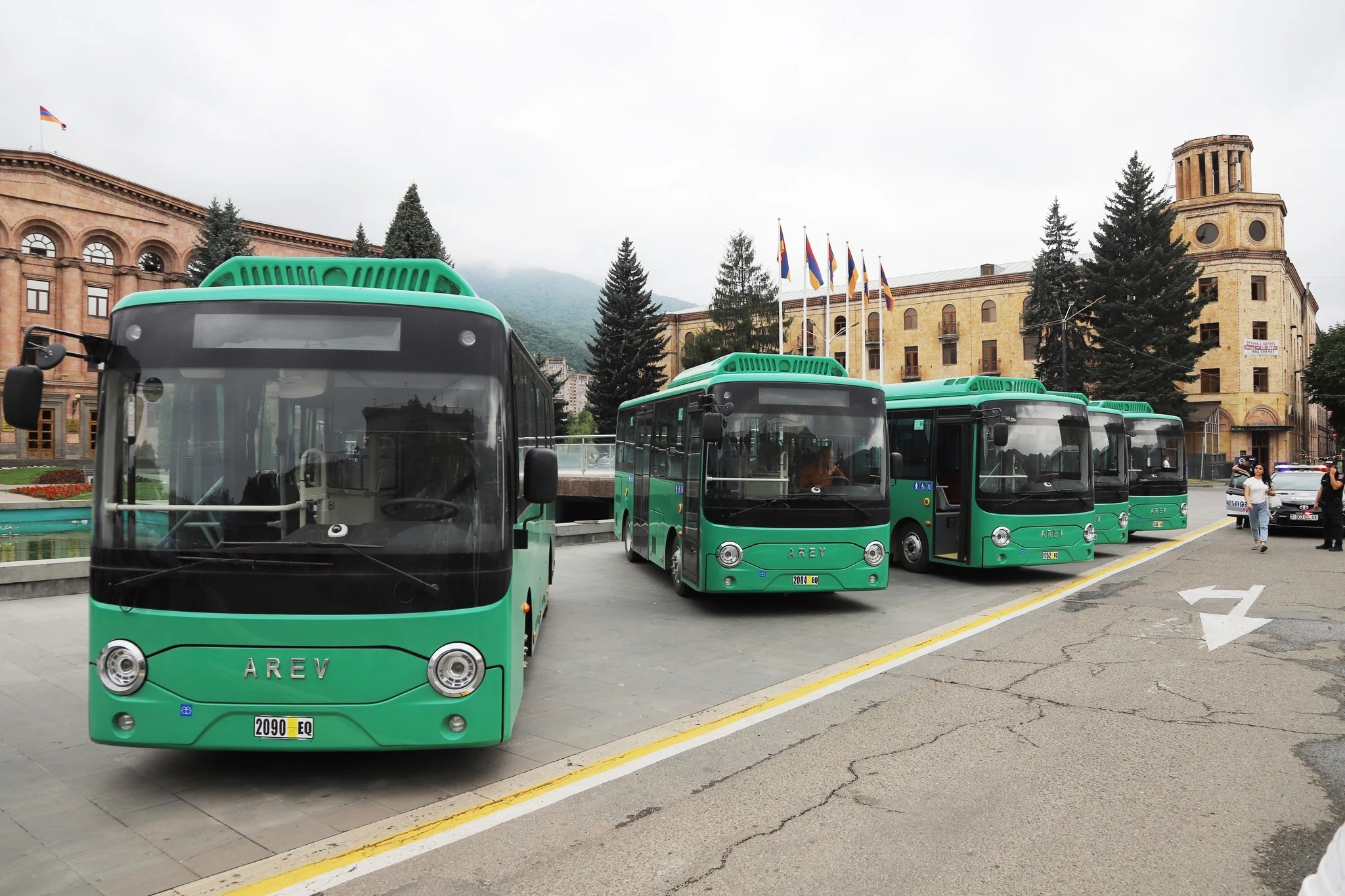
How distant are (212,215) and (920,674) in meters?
51.5

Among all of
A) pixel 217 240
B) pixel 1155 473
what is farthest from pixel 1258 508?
pixel 217 240

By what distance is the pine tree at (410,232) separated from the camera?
41.3 meters

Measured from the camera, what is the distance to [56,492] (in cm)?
3136

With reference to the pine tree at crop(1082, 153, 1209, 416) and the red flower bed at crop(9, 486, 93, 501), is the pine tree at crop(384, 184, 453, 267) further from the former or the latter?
the pine tree at crop(1082, 153, 1209, 416)

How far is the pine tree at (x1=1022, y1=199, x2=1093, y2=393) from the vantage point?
61.6 m

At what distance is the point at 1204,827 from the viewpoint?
485 cm

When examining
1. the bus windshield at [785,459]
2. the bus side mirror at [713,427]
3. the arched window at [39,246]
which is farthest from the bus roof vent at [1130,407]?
the arched window at [39,246]

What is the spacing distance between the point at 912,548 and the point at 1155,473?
816cm

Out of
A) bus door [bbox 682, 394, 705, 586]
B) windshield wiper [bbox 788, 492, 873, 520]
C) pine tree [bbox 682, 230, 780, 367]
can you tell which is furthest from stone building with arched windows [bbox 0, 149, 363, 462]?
windshield wiper [bbox 788, 492, 873, 520]

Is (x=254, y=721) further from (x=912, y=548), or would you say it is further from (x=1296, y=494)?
(x=1296, y=494)

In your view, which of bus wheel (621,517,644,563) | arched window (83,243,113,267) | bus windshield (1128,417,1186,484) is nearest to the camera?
bus wheel (621,517,644,563)

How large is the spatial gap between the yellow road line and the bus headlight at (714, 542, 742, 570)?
88.1 inches

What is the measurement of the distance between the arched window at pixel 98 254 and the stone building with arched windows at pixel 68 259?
41mm

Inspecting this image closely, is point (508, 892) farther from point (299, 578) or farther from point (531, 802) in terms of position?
point (299, 578)
